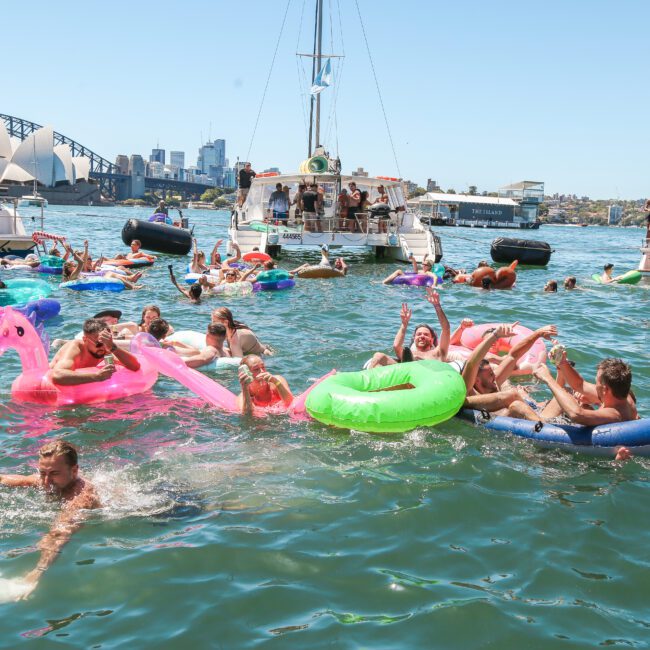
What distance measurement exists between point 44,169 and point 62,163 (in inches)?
410

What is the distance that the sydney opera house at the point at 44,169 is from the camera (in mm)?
61069

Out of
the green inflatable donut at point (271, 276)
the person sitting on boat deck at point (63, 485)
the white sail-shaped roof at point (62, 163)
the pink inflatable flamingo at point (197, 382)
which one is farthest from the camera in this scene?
the white sail-shaped roof at point (62, 163)

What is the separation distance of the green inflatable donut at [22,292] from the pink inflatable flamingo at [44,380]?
5094mm

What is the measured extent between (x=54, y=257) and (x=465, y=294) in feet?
32.9

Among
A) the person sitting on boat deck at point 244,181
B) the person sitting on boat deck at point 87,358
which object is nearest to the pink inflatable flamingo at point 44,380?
the person sitting on boat deck at point 87,358

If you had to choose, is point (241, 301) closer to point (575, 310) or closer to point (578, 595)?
point (575, 310)

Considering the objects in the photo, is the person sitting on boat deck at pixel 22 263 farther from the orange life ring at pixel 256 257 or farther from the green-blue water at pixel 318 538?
the green-blue water at pixel 318 538

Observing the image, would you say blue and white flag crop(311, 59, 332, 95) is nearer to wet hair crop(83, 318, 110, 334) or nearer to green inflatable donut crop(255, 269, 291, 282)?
green inflatable donut crop(255, 269, 291, 282)

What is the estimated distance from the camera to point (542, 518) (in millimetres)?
5457

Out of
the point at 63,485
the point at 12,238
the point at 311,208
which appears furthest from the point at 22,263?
the point at 63,485

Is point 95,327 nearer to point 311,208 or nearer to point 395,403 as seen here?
point 395,403

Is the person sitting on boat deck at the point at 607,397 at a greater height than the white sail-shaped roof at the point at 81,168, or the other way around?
the white sail-shaped roof at the point at 81,168

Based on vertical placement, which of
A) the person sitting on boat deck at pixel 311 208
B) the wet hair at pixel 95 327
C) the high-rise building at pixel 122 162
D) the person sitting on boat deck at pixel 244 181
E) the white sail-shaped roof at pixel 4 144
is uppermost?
the high-rise building at pixel 122 162

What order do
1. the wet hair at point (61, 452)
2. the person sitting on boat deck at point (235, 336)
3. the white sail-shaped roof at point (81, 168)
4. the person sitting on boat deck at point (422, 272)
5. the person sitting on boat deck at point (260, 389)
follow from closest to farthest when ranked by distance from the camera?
the wet hair at point (61, 452), the person sitting on boat deck at point (260, 389), the person sitting on boat deck at point (235, 336), the person sitting on boat deck at point (422, 272), the white sail-shaped roof at point (81, 168)
